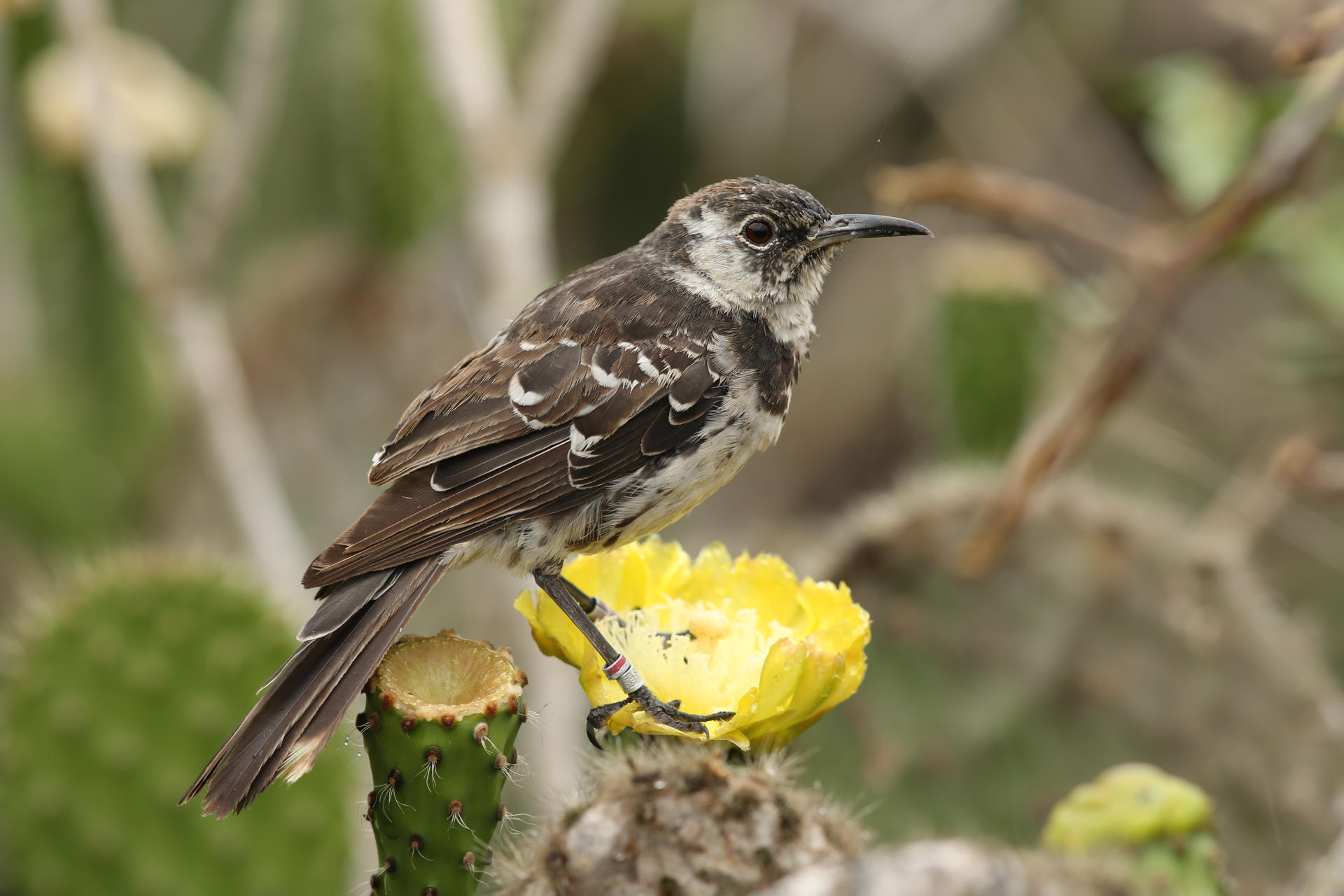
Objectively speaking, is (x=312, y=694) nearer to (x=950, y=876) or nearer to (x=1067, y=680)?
(x=950, y=876)

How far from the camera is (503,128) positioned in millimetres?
3906

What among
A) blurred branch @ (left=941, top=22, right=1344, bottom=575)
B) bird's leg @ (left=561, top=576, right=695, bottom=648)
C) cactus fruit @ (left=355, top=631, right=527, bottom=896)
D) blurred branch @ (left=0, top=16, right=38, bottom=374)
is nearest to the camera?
cactus fruit @ (left=355, top=631, right=527, bottom=896)

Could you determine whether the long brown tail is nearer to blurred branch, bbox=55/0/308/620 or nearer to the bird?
the bird

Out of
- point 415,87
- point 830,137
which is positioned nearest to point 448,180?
point 415,87

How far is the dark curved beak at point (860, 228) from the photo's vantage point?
6.98ft

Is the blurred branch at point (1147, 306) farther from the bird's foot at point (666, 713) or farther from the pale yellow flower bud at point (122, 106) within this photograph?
the pale yellow flower bud at point (122, 106)

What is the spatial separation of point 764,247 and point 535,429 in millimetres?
519

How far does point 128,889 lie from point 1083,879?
1959 mm

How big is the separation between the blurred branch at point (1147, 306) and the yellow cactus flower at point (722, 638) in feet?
3.34

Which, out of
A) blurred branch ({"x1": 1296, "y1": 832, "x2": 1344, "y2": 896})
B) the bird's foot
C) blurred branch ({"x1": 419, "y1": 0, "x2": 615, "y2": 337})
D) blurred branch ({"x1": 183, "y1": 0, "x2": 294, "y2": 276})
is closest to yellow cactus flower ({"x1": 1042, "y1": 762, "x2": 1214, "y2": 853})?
blurred branch ({"x1": 1296, "y1": 832, "x2": 1344, "y2": 896})

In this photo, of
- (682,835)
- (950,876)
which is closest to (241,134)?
(682,835)

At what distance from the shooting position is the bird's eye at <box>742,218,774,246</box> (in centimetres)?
225

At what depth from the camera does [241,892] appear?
2467 millimetres

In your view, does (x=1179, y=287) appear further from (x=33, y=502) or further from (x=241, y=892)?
(x=33, y=502)
